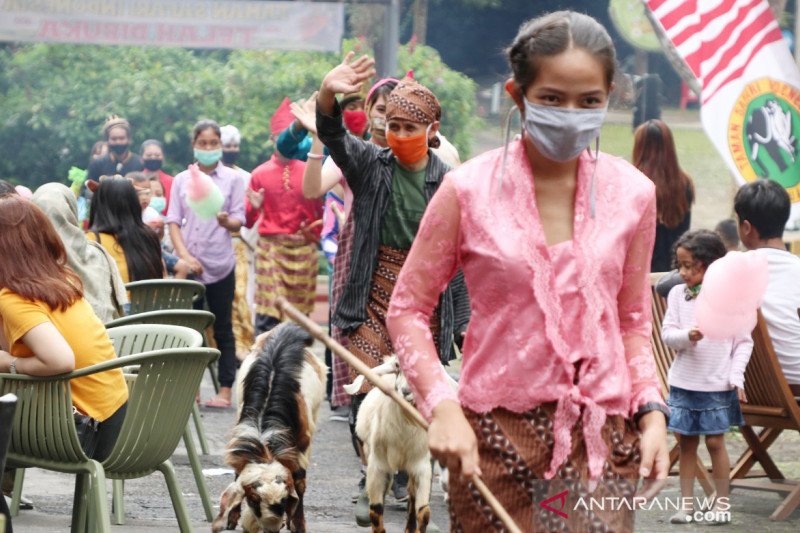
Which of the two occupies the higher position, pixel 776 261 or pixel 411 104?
pixel 411 104

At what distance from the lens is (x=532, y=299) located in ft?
9.97

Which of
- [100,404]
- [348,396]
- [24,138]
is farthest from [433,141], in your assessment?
[24,138]

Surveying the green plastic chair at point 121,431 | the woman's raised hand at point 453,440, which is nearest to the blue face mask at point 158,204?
the green plastic chair at point 121,431

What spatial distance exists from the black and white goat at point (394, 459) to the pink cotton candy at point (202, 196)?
14.4 feet

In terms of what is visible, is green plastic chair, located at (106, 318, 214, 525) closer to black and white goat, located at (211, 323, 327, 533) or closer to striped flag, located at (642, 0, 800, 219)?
black and white goat, located at (211, 323, 327, 533)

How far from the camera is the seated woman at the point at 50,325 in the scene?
4922mm

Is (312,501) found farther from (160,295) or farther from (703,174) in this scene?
(703,174)

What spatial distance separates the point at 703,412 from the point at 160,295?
9.90 ft

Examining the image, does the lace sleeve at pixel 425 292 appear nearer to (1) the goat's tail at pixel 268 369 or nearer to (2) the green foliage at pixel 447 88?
(1) the goat's tail at pixel 268 369

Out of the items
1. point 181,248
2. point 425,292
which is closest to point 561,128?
point 425,292

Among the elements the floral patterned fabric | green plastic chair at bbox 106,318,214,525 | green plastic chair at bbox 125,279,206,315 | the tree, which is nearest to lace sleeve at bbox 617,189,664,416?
the floral patterned fabric

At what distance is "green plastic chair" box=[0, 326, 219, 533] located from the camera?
4945 millimetres

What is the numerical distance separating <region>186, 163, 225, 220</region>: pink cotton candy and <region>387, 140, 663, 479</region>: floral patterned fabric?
737 cm

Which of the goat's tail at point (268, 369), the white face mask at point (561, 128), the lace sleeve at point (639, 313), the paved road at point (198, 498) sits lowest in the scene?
the paved road at point (198, 498)
